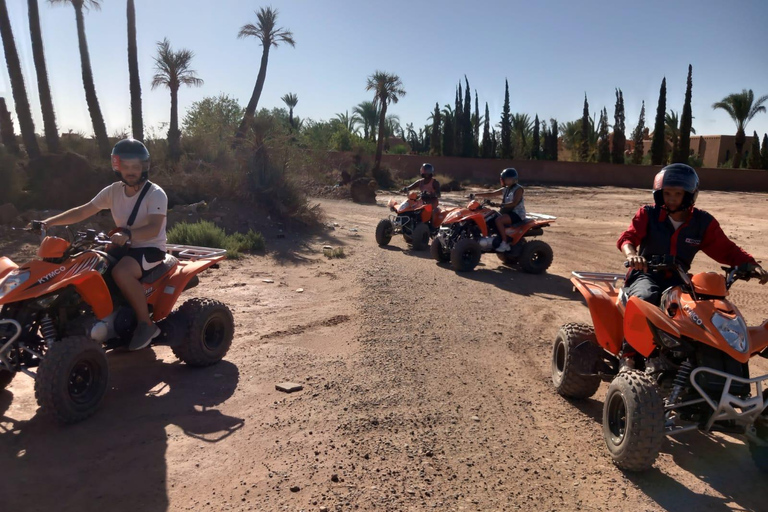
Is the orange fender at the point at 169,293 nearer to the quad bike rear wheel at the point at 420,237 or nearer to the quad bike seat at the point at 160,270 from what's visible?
the quad bike seat at the point at 160,270

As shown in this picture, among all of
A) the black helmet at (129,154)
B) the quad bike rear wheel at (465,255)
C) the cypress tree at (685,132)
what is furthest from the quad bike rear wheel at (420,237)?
the cypress tree at (685,132)

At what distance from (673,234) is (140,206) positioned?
404cm

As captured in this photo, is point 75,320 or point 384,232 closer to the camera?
point 75,320

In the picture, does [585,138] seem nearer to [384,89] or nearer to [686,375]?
[384,89]

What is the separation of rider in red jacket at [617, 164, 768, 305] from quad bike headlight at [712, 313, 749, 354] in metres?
0.58

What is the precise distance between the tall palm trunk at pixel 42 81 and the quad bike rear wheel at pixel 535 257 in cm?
1550

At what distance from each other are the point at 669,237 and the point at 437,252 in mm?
6967

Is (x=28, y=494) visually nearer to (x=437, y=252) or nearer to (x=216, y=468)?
(x=216, y=468)

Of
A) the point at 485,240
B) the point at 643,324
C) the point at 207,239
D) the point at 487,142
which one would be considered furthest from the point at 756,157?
the point at 643,324

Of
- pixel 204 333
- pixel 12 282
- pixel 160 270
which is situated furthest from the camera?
pixel 204 333

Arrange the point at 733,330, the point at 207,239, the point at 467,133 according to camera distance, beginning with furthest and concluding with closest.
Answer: the point at 467,133, the point at 207,239, the point at 733,330

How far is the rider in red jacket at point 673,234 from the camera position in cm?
401

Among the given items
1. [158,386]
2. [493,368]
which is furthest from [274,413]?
[493,368]

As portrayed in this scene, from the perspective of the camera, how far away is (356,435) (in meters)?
3.95
